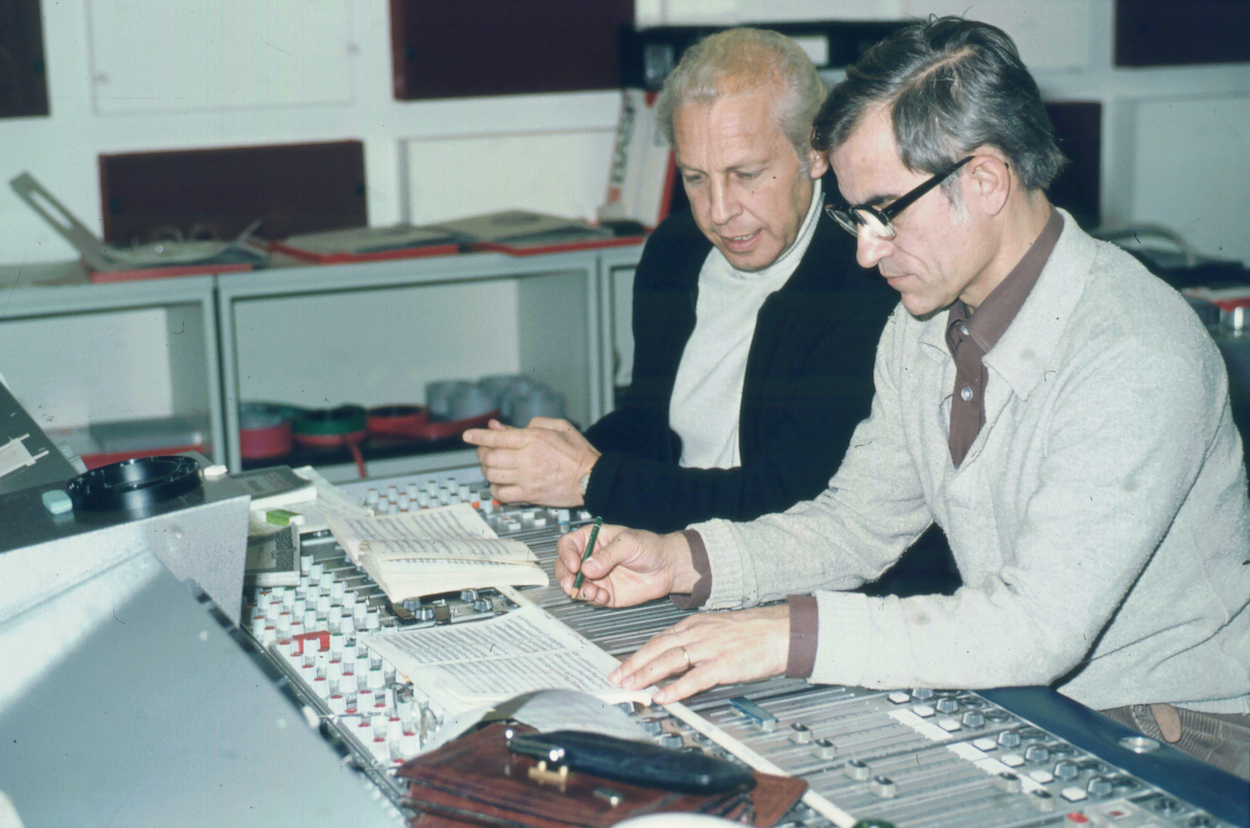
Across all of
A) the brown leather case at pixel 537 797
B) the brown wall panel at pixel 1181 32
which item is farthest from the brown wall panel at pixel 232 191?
the brown leather case at pixel 537 797

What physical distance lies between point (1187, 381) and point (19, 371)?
248 cm

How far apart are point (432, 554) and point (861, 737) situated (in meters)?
0.52

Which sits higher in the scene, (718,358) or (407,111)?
(407,111)

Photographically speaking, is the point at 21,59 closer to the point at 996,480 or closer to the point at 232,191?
the point at 232,191

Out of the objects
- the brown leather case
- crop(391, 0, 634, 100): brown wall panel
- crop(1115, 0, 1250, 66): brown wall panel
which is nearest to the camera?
the brown leather case

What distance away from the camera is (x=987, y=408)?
121 cm

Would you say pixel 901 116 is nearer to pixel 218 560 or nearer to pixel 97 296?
pixel 218 560

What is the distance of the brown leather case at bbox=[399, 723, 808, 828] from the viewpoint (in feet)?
2.50

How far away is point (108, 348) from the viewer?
2812 mm

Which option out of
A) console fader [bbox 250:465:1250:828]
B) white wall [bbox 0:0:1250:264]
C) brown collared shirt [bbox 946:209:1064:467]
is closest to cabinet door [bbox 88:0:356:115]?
white wall [bbox 0:0:1250:264]

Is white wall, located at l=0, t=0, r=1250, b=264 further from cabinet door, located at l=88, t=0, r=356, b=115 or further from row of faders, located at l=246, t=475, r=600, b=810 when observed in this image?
row of faders, located at l=246, t=475, r=600, b=810

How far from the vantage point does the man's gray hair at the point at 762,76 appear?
5.44 feet

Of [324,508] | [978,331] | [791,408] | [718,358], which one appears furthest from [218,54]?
[978,331]

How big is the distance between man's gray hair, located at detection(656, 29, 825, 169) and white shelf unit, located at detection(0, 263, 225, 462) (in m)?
1.29
